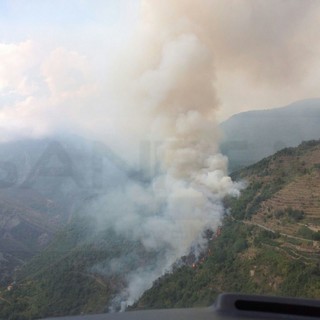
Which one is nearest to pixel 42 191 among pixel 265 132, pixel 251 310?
pixel 265 132

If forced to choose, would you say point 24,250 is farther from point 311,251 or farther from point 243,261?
point 311,251

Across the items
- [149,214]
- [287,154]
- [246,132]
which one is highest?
[246,132]

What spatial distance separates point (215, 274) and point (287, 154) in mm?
19059

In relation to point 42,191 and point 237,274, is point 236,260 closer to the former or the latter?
point 237,274

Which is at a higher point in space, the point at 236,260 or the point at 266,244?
the point at 266,244

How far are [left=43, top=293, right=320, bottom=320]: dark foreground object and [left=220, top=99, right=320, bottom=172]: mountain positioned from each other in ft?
166

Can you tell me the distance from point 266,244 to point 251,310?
3254cm

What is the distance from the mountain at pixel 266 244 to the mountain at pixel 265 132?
4.02 metres

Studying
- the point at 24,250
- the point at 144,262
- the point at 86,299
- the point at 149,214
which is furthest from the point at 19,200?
the point at 86,299

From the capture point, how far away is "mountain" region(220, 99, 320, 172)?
185 feet

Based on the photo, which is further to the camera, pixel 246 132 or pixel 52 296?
pixel 246 132

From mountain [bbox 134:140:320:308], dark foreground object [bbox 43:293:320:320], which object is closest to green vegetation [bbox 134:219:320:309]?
mountain [bbox 134:140:320:308]

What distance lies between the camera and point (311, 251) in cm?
3162

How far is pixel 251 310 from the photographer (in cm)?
432
